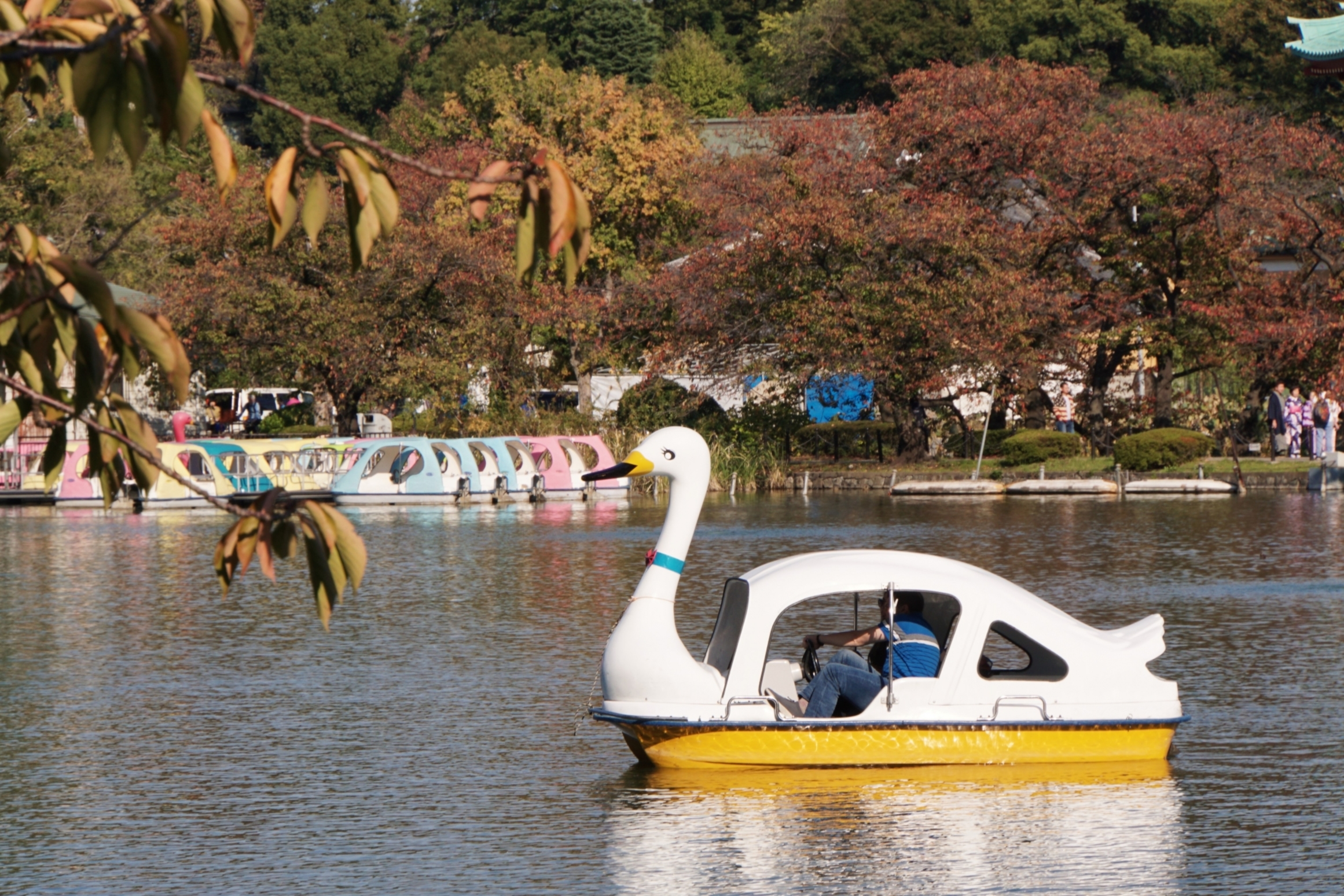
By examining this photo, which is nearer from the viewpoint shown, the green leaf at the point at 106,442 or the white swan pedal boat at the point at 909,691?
the green leaf at the point at 106,442

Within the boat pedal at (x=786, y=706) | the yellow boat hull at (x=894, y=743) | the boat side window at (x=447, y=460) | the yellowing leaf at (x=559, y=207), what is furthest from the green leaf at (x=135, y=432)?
the boat side window at (x=447, y=460)

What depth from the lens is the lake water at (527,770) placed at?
1038cm

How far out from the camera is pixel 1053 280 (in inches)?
1836

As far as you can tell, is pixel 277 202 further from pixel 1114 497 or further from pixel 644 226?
pixel 644 226

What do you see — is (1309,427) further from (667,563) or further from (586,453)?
(667,563)

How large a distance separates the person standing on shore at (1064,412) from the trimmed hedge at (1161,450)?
4945mm

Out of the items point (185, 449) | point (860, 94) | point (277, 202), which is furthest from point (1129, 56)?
point (277, 202)

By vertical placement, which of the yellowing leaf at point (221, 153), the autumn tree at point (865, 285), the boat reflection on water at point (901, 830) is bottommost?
the boat reflection on water at point (901, 830)

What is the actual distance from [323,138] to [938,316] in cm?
3440

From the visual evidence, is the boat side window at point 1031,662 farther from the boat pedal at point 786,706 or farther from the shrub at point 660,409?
the shrub at point 660,409

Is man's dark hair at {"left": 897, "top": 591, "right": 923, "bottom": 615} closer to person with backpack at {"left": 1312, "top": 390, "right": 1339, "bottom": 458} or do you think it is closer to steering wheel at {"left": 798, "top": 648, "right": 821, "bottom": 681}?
steering wheel at {"left": 798, "top": 648, "right": 821, "bottom": 681}

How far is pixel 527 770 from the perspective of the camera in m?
13.0

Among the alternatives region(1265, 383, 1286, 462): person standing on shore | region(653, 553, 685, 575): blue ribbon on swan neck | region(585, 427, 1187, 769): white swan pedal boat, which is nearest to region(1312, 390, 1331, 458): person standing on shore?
region(1265, 383, 1286, 462): person standing on shore

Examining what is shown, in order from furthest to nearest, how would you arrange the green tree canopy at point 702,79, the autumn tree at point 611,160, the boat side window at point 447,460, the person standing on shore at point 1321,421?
the green tree canopy at point 702,79 < the autumn tree at point 611,160 < the person standing on shore at point 1321,421 < the boat side window at point 447,460
